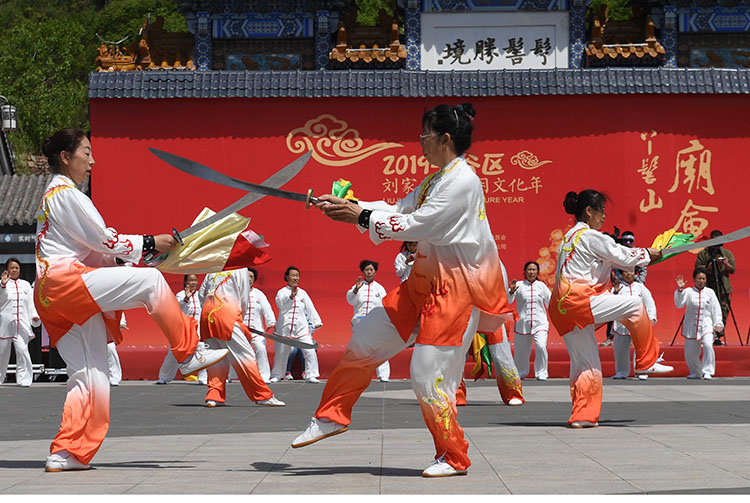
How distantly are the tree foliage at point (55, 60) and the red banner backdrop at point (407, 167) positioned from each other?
21455 millimetres

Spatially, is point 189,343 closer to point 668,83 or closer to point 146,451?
point 146,451

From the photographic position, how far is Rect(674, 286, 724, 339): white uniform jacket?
14836mm

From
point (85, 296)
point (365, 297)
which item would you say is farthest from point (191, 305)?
point (85, 296)

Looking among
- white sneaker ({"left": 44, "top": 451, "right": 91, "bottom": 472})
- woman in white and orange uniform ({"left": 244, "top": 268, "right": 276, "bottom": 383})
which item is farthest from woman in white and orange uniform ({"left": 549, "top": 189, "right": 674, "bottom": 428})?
woman in white and orange uniform ({"left": 244, "top": 268, "right": 276, "bottom": 383})

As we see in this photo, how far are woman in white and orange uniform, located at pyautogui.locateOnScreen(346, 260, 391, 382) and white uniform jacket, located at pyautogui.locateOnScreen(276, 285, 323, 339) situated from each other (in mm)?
531

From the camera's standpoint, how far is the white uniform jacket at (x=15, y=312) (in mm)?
14438

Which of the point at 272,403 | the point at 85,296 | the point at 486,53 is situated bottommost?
the point at 272,403

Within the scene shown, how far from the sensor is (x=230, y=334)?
10.3 m

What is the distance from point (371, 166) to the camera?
15.8 metres

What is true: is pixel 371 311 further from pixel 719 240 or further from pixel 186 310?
pixel 186 310

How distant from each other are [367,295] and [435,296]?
957 cm

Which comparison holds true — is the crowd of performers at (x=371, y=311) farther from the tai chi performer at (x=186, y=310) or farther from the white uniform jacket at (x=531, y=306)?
the white uniform jacket at (x=531, y=306)

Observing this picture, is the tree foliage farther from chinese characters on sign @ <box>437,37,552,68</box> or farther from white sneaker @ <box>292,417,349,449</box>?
white sneaker @ <box>292,417,349,449</box>
